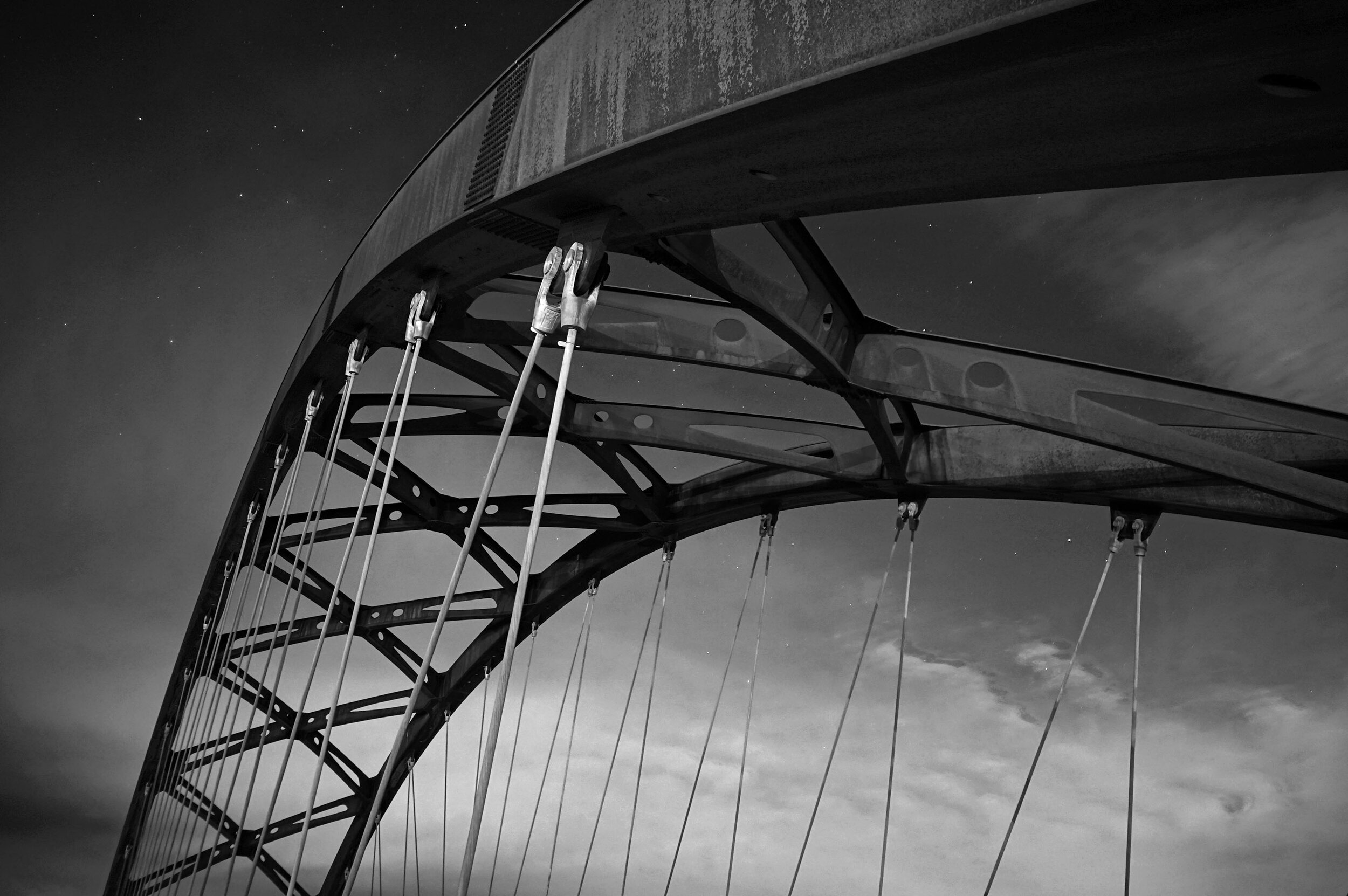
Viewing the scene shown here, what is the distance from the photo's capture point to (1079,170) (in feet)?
16.4

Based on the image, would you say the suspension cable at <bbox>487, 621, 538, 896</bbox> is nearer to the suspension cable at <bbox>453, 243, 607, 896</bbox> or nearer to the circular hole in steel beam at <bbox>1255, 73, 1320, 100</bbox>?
the suspension cable at <bbox>453, 243, 607, 896</bbox>

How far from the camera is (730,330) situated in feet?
35.7

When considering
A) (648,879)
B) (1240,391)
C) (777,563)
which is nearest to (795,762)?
(777,563)

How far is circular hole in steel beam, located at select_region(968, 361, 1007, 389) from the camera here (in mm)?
10492

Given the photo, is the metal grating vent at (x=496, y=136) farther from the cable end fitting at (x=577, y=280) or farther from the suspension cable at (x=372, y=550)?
the cable end fitting at (x=577, y=280)

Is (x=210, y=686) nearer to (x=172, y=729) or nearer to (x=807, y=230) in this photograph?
(x=172, y=729)

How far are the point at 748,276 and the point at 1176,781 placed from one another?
26.9 meters

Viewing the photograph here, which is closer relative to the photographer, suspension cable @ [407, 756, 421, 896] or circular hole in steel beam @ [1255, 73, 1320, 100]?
circular hole in steel beam @ [1255, 73, 1320, 100]

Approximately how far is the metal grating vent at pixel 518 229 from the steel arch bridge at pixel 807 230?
27 mm

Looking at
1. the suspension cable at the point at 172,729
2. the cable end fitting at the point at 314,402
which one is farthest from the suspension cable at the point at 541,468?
the suspension cable at the point at 172,729

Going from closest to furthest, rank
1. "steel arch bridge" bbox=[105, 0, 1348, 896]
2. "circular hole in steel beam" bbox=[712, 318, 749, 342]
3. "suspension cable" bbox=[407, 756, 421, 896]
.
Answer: "steel arch bridge" bbox=[105, 0, 1348, 896] → "circular hole in steel beam" bbox=[712, 318, 749, 342] → "suspension cable" bbox=[407, 756, 421, 896]

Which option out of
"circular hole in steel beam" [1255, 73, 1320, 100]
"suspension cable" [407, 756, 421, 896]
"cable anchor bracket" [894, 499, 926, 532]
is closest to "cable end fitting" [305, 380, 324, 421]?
"cable anchor bracket" [894, 499, 926, 532]

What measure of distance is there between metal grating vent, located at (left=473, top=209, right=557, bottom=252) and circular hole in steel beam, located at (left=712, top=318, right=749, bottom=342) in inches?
139

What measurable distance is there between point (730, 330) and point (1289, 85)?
7131 mm
